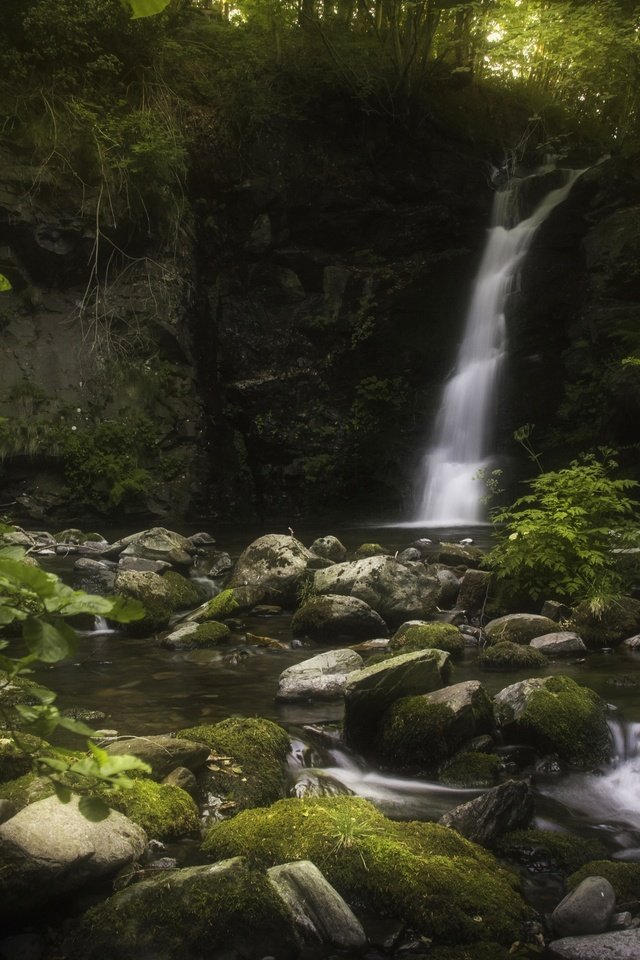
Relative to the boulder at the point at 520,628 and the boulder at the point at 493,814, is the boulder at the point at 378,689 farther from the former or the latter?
the boulder at the point at 520,628

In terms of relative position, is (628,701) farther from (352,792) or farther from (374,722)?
(352,792)

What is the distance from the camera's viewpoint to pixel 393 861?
293 centimetres

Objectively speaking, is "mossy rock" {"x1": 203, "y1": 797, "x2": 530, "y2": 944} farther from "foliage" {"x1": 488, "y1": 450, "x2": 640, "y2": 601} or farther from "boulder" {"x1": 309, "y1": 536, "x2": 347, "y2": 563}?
"boulder" {"x1": 309, "y1": 536, "x2": 347, "y2": 563}

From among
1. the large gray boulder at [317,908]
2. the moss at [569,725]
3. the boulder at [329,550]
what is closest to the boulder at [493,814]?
the moss at [569,725]

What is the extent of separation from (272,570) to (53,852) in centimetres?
549

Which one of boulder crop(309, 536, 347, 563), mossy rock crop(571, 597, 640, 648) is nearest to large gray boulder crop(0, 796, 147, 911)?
mossy rock crop(571, 597, 640, 648)

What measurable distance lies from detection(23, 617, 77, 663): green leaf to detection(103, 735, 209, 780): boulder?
7.32ft

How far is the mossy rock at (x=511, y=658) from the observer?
5.69 meters

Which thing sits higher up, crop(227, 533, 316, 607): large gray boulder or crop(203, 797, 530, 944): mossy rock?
crop(203, 797, 530, 944): mossy rock

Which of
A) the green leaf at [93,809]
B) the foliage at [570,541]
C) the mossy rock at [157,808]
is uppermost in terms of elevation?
the green leaf at [93,809]

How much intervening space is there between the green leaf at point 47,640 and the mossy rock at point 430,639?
456 cm

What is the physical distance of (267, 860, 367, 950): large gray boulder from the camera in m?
2.61

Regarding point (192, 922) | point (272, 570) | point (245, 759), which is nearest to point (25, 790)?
point (192, 922)

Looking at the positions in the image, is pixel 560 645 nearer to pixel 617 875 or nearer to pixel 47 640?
pixel 617 875
